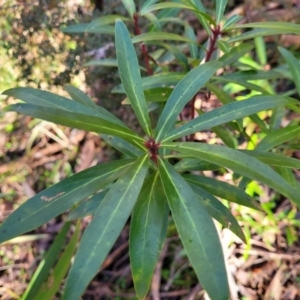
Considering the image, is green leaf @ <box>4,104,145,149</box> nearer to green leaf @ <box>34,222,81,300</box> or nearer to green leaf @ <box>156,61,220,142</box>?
green leaf @ <box>156,61,220,142</box>

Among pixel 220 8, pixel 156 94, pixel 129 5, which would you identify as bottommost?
pixel 156 94

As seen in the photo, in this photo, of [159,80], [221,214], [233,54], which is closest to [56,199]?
[221,214]

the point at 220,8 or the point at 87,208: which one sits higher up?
the point at 220,8

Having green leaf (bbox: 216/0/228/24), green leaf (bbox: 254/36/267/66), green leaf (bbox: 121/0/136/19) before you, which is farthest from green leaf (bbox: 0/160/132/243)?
green leaf (bbox: 254/36/267/66)

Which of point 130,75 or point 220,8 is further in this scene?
point 220,8

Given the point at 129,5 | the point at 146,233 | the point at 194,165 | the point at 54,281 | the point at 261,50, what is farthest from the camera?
the point at 261,50

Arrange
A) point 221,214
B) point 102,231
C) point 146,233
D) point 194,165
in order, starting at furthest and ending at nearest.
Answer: point 194,165 → point 221,214 → point 146,233 → point 102,231

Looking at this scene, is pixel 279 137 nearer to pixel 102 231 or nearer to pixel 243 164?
pixel 243 164
